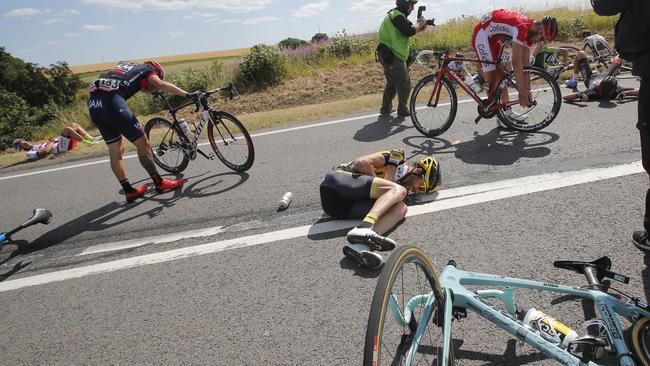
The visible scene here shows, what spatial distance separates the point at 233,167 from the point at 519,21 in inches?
176

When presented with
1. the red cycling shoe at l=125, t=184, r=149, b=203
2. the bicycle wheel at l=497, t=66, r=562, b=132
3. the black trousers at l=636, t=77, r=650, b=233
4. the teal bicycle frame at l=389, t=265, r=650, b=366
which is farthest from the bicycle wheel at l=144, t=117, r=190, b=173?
the black trousers at l=636, t=77, r=650, b=233

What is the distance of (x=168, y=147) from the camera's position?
269 inches

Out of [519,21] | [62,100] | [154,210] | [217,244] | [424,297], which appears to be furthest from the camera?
[62,100]

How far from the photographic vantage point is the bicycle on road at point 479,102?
6059mm

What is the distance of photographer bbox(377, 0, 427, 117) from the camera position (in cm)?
800

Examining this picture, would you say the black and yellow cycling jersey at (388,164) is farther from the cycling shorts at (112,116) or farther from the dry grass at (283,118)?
the dry grass at (283,118)

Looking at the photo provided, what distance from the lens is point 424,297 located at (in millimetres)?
2477

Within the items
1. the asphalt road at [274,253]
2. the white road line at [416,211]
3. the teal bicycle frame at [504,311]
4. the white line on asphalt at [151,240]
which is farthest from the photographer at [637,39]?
the white line on asphalt at [151,240]

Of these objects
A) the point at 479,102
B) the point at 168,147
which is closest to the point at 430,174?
the point at 479,102

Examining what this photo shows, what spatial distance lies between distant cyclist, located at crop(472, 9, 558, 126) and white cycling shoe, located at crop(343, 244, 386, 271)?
388 centimetres

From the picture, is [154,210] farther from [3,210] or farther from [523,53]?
[523,53]

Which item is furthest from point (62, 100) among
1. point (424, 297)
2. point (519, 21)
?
point (424, 297)

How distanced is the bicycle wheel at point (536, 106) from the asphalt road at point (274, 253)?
18 cm

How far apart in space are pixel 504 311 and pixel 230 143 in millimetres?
5184
